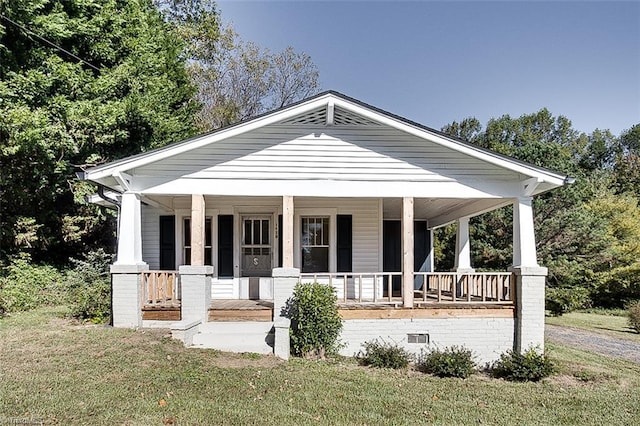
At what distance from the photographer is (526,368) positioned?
8.23 metres

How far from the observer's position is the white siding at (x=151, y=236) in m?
12.6

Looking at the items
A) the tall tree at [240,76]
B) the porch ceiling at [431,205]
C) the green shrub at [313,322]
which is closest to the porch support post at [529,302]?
the porch ceiling at [431,205]

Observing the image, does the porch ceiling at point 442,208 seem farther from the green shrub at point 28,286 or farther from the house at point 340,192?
the green shrub at point 28,286

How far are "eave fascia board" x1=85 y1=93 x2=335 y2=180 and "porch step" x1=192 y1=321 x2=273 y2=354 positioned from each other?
3.48 metres

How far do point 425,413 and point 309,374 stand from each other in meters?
2.14

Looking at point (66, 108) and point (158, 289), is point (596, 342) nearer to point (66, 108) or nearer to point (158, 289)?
point (158, 289)

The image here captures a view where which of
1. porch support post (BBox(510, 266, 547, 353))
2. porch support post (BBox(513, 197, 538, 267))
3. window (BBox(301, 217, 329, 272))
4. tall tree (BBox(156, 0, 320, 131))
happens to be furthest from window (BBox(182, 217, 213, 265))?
tall tree (BBox(156, 0, 320, 131))

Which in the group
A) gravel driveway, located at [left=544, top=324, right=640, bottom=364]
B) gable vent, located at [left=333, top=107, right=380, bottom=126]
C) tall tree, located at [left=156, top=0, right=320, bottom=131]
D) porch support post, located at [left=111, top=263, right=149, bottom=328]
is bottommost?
gravel driveway, located at [left=544, top=324, right=640, bottom=364]

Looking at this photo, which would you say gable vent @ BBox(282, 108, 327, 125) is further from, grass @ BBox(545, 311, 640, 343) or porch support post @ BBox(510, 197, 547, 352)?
grass @ BBox(545, 311, 640, 343)

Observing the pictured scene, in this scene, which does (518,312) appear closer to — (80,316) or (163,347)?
(163,347)

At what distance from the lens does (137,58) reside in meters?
17.9

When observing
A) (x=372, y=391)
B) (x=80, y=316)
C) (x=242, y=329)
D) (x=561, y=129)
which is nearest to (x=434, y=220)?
(x=242, y=329)

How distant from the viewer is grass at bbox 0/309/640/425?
537 centimetres

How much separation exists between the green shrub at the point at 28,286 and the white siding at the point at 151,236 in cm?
379
